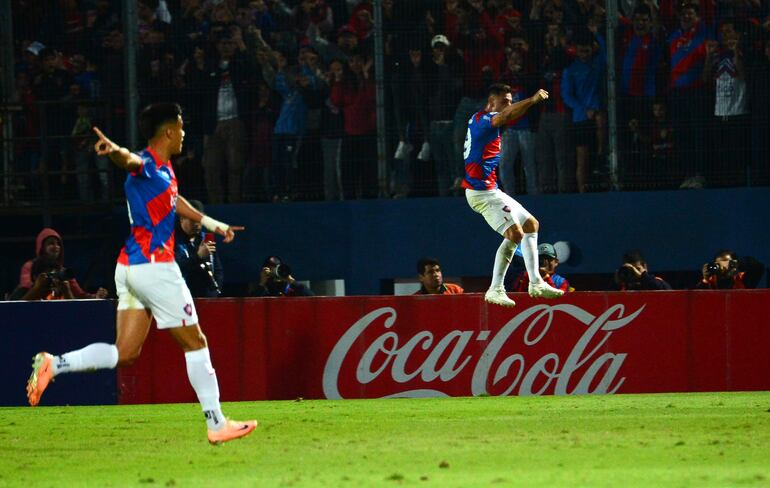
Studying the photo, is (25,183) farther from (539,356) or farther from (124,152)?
(124,152)

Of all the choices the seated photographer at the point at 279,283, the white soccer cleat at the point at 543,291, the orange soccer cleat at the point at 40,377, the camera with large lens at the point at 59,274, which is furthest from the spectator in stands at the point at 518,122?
the orange soccer cleat at the point at 40,377

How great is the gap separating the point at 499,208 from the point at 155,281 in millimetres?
5628

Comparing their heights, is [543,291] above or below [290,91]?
below

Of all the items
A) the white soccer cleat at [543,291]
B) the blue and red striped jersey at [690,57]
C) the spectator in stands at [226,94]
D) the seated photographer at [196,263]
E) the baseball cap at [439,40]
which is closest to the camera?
the white soccer cleat at [543,291]

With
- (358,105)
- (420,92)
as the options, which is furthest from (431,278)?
(358,105)

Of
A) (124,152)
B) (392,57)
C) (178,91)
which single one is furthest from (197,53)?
(124,152)

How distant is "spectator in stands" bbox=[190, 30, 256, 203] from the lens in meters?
19.1

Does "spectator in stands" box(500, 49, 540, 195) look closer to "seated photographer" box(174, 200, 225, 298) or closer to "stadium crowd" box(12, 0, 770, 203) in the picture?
"stadium crowd" box(12, 0, 770, 203)

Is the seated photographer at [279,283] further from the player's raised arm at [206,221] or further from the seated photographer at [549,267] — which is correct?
the player's raised arm at [206,221]

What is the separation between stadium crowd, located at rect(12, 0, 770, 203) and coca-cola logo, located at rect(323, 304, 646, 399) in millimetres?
3000

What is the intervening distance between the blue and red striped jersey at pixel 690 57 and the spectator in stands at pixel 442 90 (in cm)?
271

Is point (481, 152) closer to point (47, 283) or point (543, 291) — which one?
point (543, 291)

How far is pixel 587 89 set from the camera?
1864 centimetres

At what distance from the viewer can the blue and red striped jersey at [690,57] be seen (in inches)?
728
